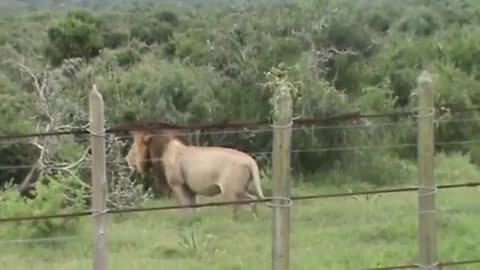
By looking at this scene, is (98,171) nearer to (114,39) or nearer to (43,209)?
(43,209)

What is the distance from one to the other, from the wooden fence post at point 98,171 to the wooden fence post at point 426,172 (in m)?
1.42

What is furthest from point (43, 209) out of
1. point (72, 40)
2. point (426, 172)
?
point (72, 40)

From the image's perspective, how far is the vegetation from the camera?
11875 millimetres

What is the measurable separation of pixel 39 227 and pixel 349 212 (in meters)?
2.81

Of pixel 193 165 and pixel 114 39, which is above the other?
pixel 114 39

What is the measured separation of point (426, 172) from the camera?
197 inches

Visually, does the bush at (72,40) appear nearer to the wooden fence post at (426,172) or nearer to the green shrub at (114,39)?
the green shrub at (114,39)

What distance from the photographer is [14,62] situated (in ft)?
60.3

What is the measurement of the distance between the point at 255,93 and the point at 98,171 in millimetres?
10122

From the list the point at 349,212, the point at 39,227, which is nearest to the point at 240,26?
the point at 349,212

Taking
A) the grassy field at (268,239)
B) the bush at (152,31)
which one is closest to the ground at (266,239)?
the grassy field at (268,239)

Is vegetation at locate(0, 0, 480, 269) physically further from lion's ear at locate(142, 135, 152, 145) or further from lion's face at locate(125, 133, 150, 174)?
lion's ear at locate(142, 135, 152, 145)

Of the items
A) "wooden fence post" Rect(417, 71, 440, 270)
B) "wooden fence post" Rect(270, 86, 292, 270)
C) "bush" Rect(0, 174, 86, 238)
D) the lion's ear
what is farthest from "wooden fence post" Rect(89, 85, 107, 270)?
the lion's ear

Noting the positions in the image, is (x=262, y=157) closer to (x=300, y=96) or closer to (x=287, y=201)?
(x=300, y=96)
